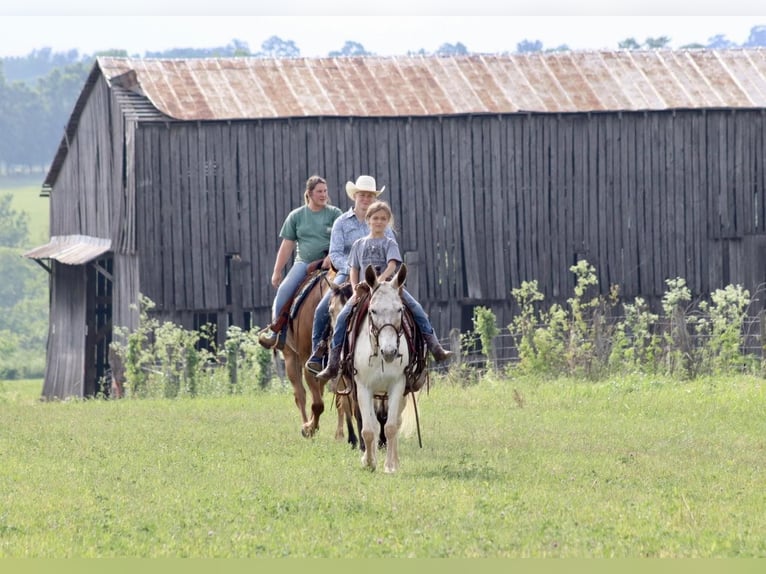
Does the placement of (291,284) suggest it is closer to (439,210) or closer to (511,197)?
(439,210)

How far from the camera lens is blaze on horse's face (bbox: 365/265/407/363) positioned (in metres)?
12.1

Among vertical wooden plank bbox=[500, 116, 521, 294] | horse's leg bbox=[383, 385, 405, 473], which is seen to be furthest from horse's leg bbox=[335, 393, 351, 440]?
vertical wooden plank bbox=[500, 116, 521, 294]

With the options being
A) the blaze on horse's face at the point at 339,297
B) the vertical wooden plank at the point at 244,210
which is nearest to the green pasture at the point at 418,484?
the blaze on horse's face at the point at 339,297

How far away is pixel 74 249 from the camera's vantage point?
36.7m

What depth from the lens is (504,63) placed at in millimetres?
35125

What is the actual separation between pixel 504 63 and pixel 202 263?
8510 mm

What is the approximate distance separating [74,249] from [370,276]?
2530cm

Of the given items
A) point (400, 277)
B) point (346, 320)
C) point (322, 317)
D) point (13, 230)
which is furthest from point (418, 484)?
point (13, 230)

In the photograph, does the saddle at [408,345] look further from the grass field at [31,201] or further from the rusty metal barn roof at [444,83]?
the grass field at [31,201]

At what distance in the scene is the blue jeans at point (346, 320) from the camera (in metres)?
12.9

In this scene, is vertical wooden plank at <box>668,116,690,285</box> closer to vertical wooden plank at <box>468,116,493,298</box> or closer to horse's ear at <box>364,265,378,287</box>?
vertical wooden plank at <box>468,116,493,298</box>

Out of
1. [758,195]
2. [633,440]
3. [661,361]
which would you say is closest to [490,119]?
[758,195]

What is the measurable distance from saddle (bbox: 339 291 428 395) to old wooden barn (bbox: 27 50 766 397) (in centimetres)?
1879

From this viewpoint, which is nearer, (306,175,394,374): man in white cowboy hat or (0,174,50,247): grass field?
(306,175,394,374): man in white cowboy hat
